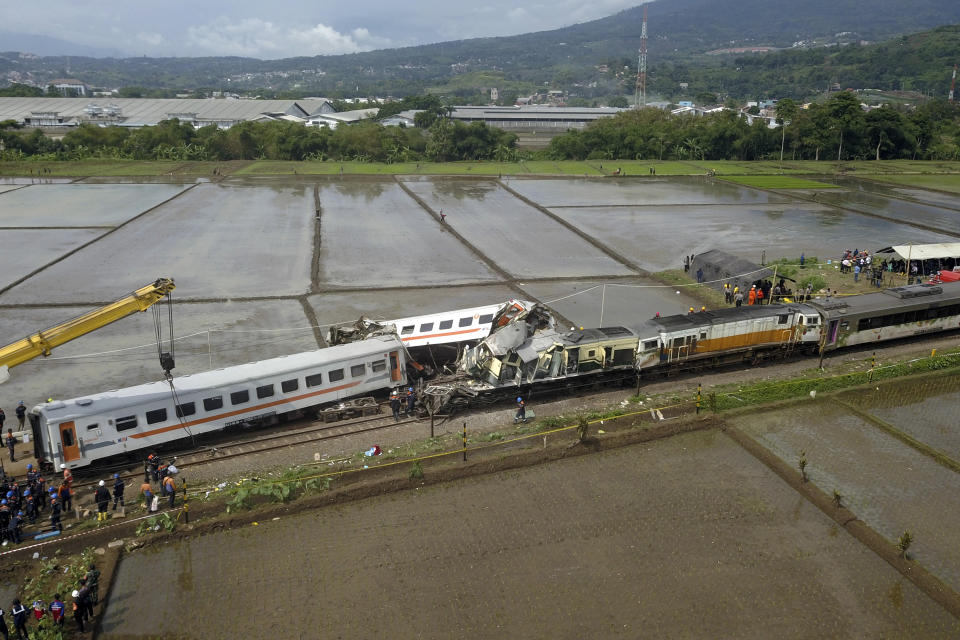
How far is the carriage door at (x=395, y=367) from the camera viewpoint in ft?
78.2

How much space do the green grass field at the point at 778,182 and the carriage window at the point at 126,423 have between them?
231 feet

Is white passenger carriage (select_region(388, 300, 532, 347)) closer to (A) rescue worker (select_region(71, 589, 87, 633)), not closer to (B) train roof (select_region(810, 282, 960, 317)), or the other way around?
(B) train roof (select_region(810, 282, 960, 317))

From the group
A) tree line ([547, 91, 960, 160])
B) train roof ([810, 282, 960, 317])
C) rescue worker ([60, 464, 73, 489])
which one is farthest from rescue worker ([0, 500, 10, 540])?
tree line ([547, 91, 960, 160])

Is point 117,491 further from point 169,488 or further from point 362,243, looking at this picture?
point 362,243

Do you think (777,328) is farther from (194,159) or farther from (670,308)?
(194,159)

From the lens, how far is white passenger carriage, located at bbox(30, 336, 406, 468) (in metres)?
19.0

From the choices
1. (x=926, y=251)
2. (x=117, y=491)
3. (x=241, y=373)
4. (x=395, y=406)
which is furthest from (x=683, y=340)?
(x=926, y=251)

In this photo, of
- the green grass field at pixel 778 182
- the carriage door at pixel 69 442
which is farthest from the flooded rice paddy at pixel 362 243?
the carriage door at pixel 69 442

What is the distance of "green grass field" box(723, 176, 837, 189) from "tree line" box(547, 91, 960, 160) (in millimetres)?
18763

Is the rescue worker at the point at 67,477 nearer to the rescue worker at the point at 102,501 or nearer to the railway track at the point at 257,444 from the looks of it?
the railway track at the point at 257,444

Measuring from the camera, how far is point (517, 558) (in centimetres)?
1609

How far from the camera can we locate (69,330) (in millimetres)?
18719

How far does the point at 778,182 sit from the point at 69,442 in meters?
76.7

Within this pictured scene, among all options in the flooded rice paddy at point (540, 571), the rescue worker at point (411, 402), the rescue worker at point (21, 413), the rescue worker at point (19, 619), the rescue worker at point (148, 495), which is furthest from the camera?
the rescue worker at point (411, 402)
